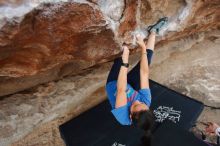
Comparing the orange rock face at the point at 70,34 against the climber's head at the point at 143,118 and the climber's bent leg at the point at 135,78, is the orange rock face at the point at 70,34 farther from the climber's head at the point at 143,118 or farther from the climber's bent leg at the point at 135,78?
the climber's head at the point at 143,118

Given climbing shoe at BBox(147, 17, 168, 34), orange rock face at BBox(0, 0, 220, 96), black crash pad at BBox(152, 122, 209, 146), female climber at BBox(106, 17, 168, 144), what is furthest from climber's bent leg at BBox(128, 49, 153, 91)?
black crash pad at BBox(152, 122, 209, 146)

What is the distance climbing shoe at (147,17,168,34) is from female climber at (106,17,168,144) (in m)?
0.09

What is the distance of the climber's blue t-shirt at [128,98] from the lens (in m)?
2.00

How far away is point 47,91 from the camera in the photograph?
101 inches

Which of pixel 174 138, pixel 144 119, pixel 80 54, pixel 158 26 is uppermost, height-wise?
pixel 158 26

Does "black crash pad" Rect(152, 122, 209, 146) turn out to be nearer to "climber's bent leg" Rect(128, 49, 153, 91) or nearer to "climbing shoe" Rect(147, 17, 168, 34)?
"climber's bent leg" Rect(128, 49, 153, 91)

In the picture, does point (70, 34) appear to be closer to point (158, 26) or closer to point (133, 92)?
point (133, 92)

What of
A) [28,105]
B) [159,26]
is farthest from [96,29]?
[28,105]

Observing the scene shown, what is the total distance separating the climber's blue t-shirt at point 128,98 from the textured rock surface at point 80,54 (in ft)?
0.95

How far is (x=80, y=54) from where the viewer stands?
2264 mm

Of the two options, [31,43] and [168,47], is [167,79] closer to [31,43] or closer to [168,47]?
[168,47]

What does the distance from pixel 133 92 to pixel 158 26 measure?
638 millimetres

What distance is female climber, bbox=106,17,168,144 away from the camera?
191 centimetres

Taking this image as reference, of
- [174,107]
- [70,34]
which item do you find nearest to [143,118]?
[70,34]
